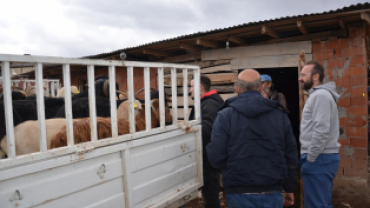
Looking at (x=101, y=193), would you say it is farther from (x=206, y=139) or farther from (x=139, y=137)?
(x=206, y=139)

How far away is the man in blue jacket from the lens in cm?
220

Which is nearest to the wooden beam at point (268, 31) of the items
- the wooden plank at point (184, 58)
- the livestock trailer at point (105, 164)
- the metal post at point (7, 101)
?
the wooden plank at point (184, 58)

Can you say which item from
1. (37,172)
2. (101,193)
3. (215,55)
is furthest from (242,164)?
(215,55)

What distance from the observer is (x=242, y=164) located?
2207 mm

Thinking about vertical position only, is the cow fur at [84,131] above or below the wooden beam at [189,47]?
below

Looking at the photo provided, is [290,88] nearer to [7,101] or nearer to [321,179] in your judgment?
[321,179]

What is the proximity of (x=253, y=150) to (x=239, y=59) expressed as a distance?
3.95 meters

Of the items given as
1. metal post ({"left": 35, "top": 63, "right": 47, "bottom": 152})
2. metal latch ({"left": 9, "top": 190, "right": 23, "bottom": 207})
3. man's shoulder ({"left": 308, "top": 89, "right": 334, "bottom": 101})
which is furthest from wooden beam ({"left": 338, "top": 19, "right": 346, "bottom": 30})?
metal latch ({"left": 9, "top": 190, "right": 23, "bottom": 207})

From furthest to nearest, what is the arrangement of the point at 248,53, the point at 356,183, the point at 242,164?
1. the point at 248,53
2. the point at 356,183
3. the point at 242,164

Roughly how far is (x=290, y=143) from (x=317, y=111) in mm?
737

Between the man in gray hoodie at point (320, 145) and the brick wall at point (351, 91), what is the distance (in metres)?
2.29

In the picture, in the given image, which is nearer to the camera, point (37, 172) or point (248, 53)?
point (37, 172)

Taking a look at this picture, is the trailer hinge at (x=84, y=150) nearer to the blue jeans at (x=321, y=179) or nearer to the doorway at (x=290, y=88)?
the blue jeans at (x=321, y=179)

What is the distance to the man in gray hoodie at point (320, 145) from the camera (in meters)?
2.79
